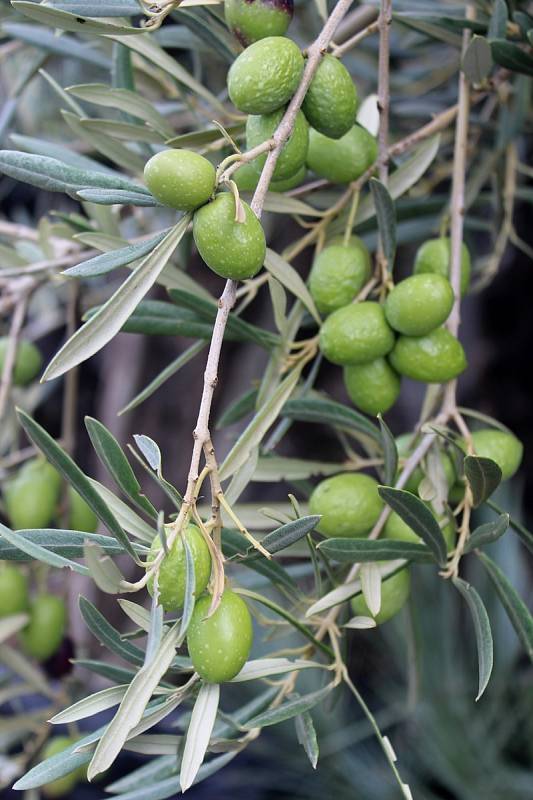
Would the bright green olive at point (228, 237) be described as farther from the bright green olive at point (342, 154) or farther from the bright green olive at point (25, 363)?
the bright green olive at point (25, 363)

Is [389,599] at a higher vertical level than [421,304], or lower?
lower

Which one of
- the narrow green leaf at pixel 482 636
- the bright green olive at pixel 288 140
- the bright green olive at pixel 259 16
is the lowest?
the narrow green leaf at pixel 482 636

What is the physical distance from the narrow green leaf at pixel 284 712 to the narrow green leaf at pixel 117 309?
29 centimetres

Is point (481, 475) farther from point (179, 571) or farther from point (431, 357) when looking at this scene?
point (179, 571)

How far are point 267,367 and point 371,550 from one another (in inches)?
9.0

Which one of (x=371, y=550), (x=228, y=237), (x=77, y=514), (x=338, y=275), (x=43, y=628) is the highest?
(x=228, y=237)

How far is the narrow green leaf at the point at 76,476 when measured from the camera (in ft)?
1.57

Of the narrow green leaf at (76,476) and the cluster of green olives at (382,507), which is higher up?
the narrow green leaf at (76,476)

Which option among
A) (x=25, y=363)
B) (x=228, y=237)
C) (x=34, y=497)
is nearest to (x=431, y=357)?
(x=228, y=237)

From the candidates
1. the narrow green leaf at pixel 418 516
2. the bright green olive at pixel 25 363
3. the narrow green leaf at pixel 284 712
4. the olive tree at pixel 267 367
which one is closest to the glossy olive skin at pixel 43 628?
the olive tree at pixel 267 367

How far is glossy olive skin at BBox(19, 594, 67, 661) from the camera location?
3.10 ft

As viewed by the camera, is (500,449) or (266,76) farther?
(500,449)

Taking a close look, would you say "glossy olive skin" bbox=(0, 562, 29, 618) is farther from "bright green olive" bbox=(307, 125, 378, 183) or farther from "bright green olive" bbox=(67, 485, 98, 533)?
"bright green olive" bbox=(307, 125, 378, 183)

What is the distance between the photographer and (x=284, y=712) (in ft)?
1.94
